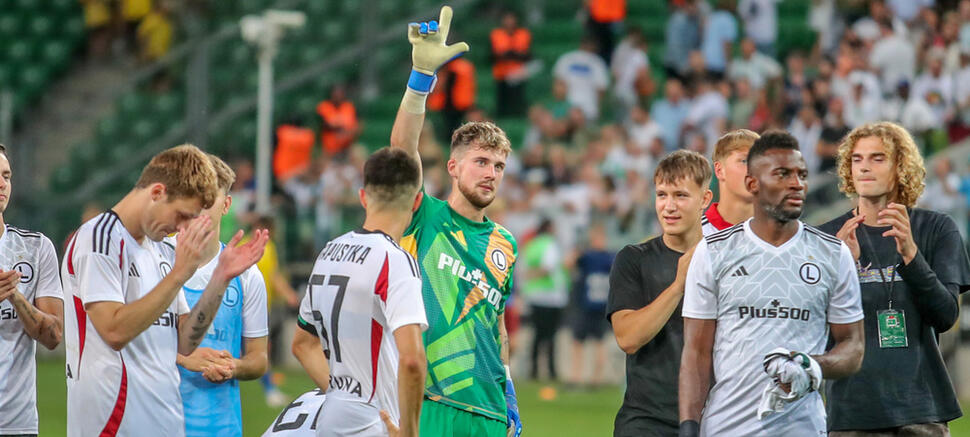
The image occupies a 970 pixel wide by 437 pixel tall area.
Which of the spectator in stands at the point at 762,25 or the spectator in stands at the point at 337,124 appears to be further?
the spectator in stands at the point at 337,124

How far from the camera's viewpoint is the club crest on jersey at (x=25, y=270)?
6.66 meters

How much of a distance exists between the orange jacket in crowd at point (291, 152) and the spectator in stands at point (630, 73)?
5279mm

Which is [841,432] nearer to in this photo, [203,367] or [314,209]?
[203,367]

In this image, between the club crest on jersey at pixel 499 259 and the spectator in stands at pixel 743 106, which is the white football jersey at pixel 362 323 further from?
the spectator in stands at pixel 743 106

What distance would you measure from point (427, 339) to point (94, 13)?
2131 cm

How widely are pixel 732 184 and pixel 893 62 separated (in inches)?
517

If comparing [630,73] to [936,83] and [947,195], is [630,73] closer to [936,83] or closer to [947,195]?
[936,83]

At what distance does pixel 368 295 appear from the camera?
546 cm

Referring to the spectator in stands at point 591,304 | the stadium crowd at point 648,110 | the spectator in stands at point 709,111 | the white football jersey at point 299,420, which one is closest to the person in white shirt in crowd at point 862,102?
the stadium crowd at point 648,110

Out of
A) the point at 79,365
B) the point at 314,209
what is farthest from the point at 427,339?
the point at 314,209

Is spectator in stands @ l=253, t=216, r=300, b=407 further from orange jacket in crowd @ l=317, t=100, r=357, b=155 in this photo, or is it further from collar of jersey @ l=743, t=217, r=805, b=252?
collar of jersey @ l=743, t=217, r=805, b=252

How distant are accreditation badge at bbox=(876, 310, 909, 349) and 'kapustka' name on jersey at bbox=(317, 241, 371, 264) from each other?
8.43 ft

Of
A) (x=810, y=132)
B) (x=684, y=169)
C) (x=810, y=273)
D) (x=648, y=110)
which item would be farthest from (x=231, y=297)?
(x=648, y=110)

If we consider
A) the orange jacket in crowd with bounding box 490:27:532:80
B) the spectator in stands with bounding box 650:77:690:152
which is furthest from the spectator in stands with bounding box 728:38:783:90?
the orange jacket in crowd with bounding box 490:27:532:80
